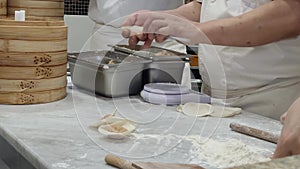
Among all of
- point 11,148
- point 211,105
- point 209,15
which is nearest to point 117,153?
point 11,148

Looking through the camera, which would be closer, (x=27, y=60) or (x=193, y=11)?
(x=27, y=60)

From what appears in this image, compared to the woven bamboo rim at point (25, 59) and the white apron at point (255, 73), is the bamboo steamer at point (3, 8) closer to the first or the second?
the woven bamboo rim at point (25, 59)

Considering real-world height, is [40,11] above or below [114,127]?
above

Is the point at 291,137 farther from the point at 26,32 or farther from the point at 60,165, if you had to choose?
the point at 26,32

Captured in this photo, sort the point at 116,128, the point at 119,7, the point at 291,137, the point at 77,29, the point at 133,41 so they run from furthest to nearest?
the point at 77,29 → the point at 119,7 → the point at 133,41 → the point at 116,128 → the point at 291,137

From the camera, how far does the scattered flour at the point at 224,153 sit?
0.88 metres

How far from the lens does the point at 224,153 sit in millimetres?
919

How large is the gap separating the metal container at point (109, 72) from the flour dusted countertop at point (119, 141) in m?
0.06

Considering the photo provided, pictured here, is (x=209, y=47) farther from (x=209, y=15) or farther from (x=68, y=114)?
(x=68, y=114)

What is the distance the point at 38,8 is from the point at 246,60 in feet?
2.88

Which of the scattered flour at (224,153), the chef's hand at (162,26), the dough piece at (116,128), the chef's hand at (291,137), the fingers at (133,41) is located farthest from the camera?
the fingers at (133,41)

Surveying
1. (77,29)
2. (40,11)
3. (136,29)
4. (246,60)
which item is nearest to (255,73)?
(246,60)

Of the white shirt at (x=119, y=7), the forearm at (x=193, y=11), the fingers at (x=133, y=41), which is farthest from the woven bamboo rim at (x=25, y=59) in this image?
the white shirt at (x=119, y=7)

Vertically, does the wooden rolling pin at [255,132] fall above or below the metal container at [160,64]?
below
